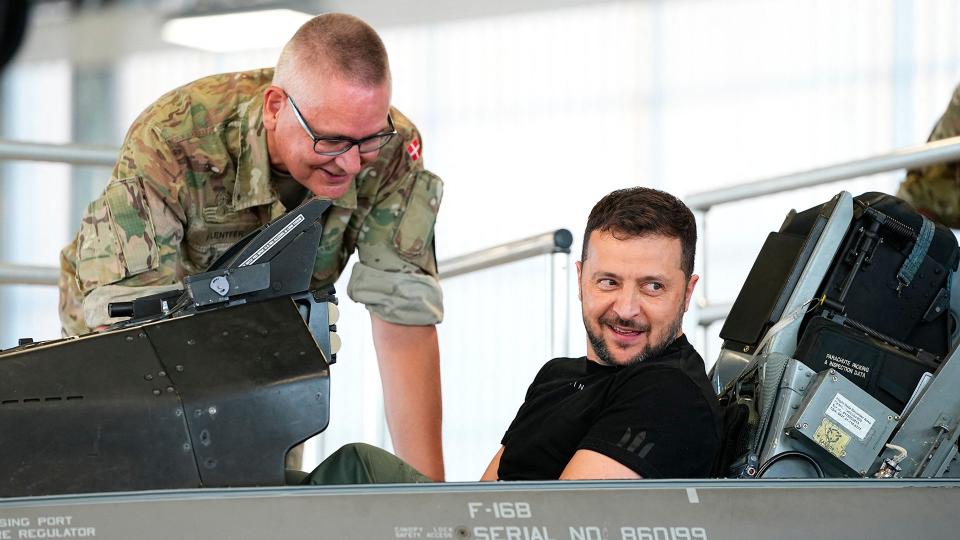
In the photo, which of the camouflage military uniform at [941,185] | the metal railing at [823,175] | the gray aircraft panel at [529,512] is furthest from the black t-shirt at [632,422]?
the camouflage military uniform at [941,185]

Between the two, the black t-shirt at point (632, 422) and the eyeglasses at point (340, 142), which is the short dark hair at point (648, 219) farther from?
the eyeglasses at point (340, 142)

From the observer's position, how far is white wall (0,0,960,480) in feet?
18.2

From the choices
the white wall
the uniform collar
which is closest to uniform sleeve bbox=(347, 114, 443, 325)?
the uniform collar

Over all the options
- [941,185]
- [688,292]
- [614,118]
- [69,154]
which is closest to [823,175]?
[941,185]

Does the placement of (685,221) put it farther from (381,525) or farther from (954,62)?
(954,62)

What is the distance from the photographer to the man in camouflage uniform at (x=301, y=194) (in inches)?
84.4

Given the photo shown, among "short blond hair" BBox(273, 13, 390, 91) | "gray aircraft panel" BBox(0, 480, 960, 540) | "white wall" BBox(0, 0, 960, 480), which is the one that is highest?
"short blond hair" BBox(273, 13, 390, 91)

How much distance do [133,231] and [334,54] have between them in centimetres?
46

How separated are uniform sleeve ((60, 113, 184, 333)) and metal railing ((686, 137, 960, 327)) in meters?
1.19

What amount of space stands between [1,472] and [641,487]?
26.6 inches

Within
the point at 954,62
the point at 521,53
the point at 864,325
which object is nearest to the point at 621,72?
the point at 521,53

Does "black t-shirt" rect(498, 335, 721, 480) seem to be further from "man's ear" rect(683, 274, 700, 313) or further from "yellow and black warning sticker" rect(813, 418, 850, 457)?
"yellow and black warning sticker" rect(813, 418, 850, 457)

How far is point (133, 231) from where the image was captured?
2.17 metres

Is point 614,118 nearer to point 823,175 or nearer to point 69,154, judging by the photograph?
point 823,175
